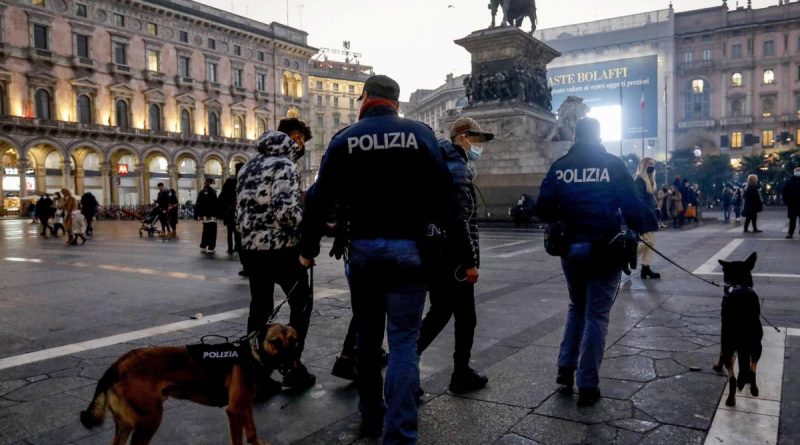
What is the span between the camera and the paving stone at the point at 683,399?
327cm

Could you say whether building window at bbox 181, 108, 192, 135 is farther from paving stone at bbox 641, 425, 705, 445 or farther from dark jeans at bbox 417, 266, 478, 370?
paving stone at bbox 641, 425, 705, 445

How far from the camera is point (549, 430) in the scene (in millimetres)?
3135

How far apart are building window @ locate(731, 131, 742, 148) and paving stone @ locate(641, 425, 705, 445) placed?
7174cm

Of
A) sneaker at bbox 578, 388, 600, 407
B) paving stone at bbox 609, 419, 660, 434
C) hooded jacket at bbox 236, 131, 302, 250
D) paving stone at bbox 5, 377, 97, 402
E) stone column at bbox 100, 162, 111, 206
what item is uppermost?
stone column at bbox 100, 162, 111, 206

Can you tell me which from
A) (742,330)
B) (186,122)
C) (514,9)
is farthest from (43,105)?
(742,330)

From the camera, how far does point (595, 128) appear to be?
382cm

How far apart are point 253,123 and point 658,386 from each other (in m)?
59.8

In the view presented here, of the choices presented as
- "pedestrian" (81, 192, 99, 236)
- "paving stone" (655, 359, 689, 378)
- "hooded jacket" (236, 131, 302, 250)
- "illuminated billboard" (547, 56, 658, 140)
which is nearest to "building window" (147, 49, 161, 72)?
"pedestrian" (81, 192, 99, 236)

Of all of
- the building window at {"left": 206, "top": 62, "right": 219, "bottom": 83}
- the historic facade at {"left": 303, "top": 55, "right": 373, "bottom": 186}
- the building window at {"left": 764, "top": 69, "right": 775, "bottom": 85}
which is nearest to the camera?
the building window at {"left": 206, "top": 62, "right": 219, "bottom": 83}

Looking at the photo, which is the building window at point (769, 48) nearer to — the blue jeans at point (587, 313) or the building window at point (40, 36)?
the building window at point (40, 36)

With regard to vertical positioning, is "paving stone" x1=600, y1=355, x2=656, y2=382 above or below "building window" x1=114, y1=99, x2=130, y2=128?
below

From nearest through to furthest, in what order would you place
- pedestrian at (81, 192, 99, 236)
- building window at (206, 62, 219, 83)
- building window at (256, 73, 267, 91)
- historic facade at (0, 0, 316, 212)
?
pedestrian at (81, 192, 99, 236), historic facade at (0, 0, 316, 212), building window at (206, 62, 219, 83), building window at (256, 73, 267, 91)

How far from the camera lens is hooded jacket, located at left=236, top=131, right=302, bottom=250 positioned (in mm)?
3930

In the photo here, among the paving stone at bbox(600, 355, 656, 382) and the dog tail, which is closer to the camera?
the dog tail
